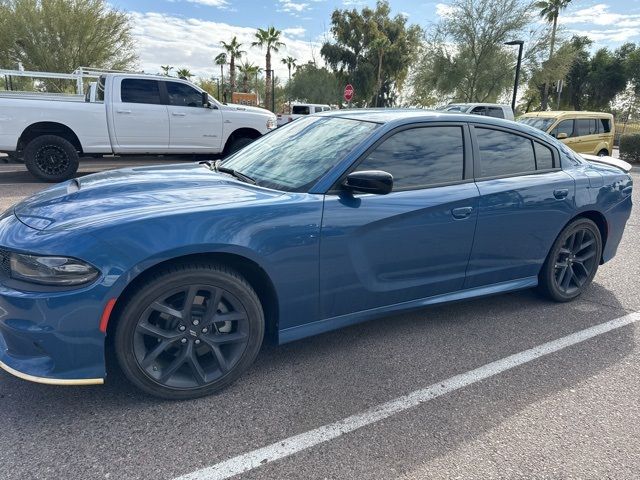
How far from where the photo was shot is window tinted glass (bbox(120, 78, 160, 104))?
8.76 m

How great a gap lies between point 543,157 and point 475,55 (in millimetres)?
26242

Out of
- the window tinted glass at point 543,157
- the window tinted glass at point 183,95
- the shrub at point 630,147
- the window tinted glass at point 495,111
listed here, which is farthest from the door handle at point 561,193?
the shrub at point 630,147

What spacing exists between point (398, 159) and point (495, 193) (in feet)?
2.61

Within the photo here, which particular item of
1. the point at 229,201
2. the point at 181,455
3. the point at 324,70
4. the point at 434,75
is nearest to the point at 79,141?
the point at 229,201

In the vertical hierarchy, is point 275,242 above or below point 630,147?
below

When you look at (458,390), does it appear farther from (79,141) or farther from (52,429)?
(79,141)

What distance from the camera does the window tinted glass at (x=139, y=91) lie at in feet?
28.7

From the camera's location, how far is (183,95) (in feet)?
30.2

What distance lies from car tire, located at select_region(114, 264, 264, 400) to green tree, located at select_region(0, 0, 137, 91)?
2433 cm

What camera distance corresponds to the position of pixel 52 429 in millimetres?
2229

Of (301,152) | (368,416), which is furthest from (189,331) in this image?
(301,152)

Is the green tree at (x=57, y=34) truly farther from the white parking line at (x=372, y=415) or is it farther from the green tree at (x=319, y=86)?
the white parking line at (x=372, y=415)

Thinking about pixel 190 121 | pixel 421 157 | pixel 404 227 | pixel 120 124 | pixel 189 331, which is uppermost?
pixel 190 121

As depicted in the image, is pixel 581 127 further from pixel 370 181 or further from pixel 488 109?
pixel 370 181
